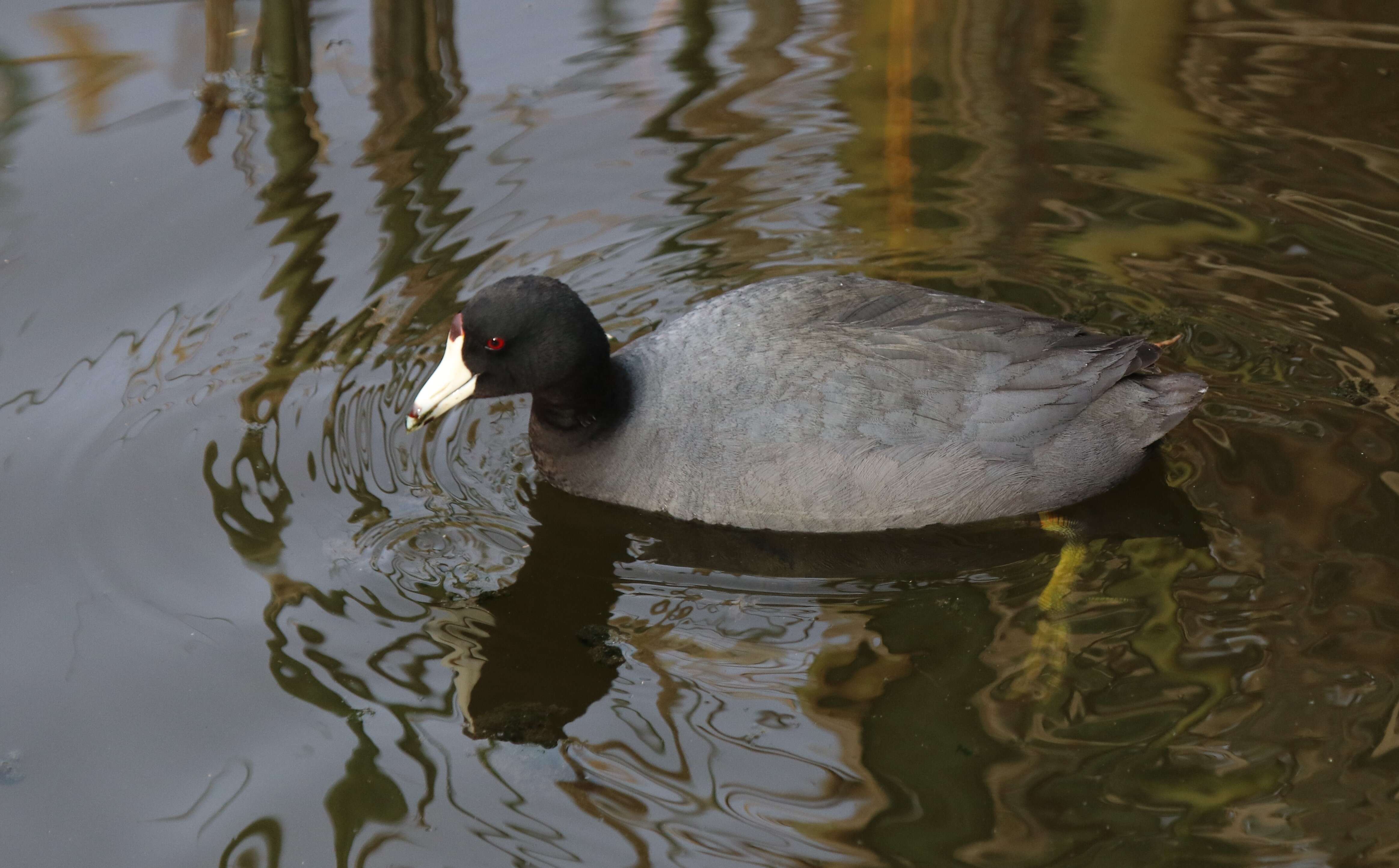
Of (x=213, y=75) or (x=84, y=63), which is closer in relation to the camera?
(x=213, y=75)

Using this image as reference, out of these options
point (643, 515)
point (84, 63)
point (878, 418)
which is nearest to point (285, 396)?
point (643, 515)

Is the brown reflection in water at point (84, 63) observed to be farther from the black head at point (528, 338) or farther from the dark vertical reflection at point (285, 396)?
the black head at point (528, 338)

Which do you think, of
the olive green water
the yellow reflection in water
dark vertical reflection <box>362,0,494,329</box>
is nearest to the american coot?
the olive green water

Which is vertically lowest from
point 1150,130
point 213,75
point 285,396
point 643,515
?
point 643,515

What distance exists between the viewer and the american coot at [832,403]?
14.2ft

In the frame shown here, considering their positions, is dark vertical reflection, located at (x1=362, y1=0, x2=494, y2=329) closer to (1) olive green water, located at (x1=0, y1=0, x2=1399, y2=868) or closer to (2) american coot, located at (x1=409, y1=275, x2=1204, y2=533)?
(1) olive green water, located at (x1=0, y1=0, x2=1399, y2=868)

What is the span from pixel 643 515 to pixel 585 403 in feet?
1.43

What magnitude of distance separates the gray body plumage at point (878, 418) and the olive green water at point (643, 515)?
6.7 inches

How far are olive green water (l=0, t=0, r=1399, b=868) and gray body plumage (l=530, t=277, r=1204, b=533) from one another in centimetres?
17

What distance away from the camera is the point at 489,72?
7.07 metres

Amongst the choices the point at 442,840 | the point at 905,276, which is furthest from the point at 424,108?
the point at 442,840

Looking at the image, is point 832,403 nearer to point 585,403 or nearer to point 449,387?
point 585,403

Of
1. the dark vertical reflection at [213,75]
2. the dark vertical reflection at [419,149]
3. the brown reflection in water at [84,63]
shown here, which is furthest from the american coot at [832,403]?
the brown reflection in water at [84,63]

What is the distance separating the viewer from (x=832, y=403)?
4320mm
